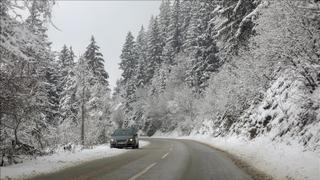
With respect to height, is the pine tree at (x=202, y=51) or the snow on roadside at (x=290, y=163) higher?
the pine tree at (x=202, y=51)

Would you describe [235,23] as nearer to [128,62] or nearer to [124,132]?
[124,132]

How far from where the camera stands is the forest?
45.5ft

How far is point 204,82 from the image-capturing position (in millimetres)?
72250

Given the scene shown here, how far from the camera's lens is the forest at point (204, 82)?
13.9m

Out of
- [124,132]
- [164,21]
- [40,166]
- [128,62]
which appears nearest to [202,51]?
[124,132]

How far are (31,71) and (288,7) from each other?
10.3m

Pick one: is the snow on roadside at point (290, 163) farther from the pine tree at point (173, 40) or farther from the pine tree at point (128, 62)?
the pine tree at point (128, 62)

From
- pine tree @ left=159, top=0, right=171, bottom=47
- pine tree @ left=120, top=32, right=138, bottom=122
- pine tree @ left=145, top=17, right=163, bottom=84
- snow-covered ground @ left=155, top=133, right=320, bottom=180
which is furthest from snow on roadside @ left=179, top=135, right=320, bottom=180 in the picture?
pine tree @ left=120, top=32, right=138, bottom=122

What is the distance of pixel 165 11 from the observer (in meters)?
114

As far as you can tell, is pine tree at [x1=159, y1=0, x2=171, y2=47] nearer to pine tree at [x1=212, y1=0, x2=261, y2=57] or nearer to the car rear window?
pine tree at [x1=212, y1=0, x2=261, y2=57]

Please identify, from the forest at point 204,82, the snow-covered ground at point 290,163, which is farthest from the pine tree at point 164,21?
the snow-covered ground at point 290,163

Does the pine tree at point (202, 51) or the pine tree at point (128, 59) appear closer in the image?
the pine tree at point (202, 51)

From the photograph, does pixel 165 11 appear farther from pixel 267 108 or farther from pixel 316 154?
pixel 316 154

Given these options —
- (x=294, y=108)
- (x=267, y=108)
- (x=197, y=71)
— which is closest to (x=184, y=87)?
(x=197, y=71)
